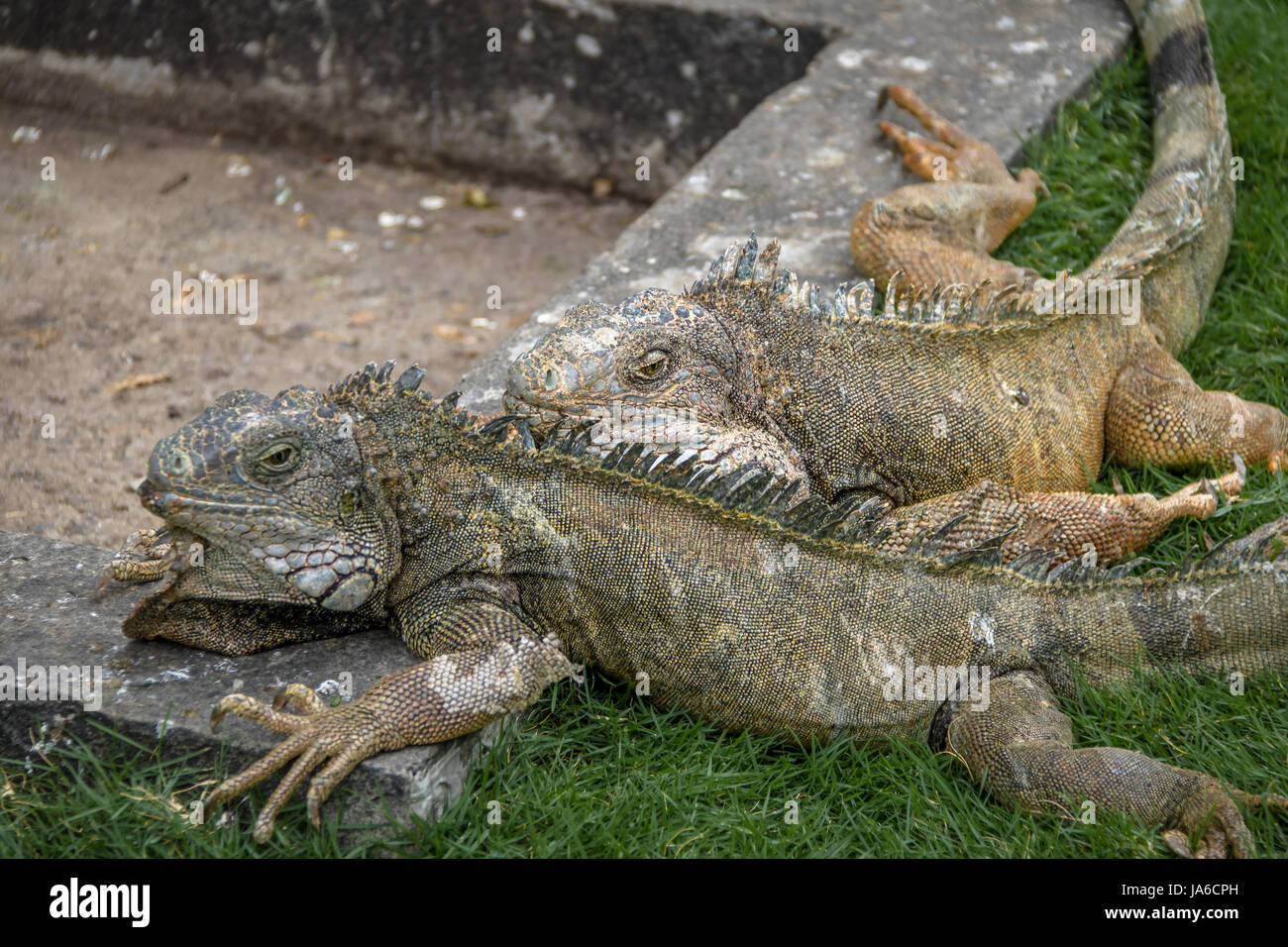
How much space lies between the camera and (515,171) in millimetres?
6793

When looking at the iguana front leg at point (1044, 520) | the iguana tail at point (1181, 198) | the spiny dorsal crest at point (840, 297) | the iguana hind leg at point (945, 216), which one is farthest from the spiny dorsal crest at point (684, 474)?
the iguana tail at point (1181, 198)

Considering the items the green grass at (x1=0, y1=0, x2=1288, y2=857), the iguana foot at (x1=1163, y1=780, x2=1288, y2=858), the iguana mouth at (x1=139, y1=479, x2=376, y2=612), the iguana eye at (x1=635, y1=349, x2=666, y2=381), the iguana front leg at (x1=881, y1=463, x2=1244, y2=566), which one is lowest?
the green grass at (x1=0, y1=0, x2=1288, y2=857)

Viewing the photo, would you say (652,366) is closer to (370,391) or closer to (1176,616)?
(370,391)

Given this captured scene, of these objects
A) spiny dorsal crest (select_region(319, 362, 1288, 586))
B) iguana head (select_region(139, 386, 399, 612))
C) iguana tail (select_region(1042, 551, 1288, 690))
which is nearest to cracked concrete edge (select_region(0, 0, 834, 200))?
spiny dorsal crest (select_region(319, 362, 1288, 586))

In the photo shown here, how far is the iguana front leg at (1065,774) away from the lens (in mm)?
2629

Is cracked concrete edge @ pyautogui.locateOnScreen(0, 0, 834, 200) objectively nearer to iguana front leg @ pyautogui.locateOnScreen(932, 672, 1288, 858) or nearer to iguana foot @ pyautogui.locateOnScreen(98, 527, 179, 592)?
iguana foot @ pyautogui.locateOnScreen(98, 527, 179, 592)

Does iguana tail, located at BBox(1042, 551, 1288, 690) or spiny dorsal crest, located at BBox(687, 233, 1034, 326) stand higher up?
spiny dorsal crest, located at BBox(687, 233, 1034, 326)

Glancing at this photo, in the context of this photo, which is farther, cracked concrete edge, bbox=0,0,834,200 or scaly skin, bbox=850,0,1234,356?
cracked concrete edge, bbox=0,0,834,200

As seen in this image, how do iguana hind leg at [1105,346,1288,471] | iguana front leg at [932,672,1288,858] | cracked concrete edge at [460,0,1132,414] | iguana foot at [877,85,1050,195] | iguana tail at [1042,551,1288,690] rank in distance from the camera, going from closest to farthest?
iguana front leg at [932,672,1288,858], iguana tail at [1042,551,1288,690], iguana hind leg at [1105,346,1288,471], cracked concrete edge at [460,0,1132,414], iguana foot at [877,85,1050,195]

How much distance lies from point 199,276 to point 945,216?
3422mm

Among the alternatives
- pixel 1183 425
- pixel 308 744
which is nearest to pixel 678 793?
pixel 308 744

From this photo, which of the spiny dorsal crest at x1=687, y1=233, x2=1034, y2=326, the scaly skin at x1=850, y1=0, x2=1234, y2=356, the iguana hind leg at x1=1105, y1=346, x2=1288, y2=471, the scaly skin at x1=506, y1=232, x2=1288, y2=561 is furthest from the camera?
the scaly skin at x1=850, y1=0, x2=1234, y2=356

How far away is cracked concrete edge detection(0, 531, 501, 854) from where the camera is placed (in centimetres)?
265

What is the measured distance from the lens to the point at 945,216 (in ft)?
15.1
